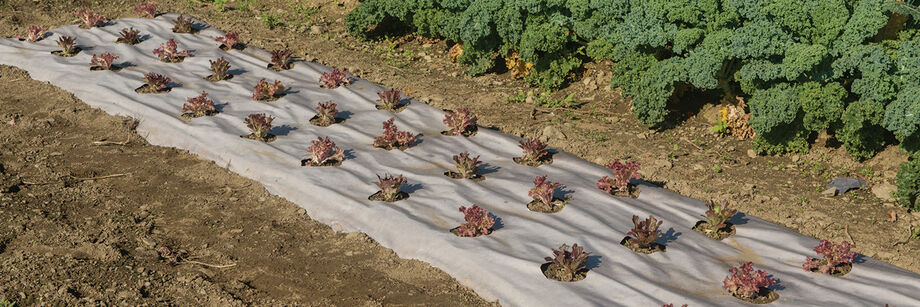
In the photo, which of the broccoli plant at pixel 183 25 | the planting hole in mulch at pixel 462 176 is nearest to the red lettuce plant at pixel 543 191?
the planting hole in mulch at pixel 462 176

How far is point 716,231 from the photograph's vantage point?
6.93 meters

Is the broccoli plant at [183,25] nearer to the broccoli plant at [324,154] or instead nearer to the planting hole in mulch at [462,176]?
the broccoli plant at [324,154]

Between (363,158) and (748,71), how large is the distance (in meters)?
4.05

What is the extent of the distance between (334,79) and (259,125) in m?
1.71

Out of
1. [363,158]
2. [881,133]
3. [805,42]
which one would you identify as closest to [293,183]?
[363,158]

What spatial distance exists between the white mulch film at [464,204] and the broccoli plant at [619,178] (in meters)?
0.10

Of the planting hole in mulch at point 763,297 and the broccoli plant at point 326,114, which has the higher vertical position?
the broccoli plant at point 326,114

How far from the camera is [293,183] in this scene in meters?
7.71

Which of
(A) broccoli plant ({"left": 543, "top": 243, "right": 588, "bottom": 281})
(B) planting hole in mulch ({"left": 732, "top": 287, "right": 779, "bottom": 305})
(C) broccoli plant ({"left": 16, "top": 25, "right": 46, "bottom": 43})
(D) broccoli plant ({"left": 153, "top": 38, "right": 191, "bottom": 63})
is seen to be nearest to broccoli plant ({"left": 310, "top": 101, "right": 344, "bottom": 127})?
(D) broccoli plant ({"left": 153, "top": 38, "right": 191, "bottom": 63})

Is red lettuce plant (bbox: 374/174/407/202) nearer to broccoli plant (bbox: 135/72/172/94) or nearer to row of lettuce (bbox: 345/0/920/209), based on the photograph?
row of lettuce (bbox: 345/0/920/209)

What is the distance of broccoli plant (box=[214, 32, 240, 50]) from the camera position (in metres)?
11.3

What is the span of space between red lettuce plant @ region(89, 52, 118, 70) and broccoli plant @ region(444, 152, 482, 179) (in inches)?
206

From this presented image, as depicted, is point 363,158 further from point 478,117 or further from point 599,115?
point 599,115

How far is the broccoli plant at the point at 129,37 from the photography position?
11.4 metres
